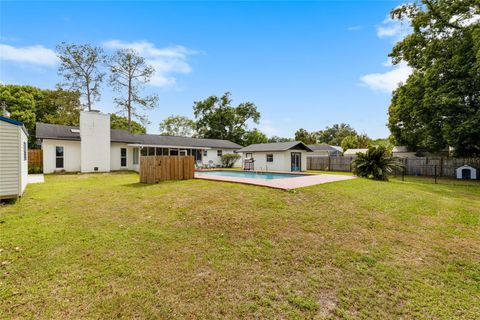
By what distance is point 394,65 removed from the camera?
21.4 meters

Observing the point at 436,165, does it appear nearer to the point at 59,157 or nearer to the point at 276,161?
the point at 276,161

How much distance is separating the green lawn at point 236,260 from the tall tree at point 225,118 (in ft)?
112

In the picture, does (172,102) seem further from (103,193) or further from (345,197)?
(345,197)

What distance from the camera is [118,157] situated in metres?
19.9

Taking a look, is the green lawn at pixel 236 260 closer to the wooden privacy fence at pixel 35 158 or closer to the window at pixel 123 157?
the wooden privacy fence at pixel 35 158

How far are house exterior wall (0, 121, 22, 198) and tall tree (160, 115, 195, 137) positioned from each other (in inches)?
1503

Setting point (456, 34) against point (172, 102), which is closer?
point (456, 34)

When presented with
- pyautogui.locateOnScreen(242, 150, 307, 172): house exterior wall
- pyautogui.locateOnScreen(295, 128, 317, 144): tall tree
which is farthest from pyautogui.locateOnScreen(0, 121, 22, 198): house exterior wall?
pyautogui.locateOnScreen(295, 128, 317, 144): tall tree

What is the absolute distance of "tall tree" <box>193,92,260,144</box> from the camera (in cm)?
4069

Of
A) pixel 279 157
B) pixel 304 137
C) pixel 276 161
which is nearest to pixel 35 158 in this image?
pixel 276 161

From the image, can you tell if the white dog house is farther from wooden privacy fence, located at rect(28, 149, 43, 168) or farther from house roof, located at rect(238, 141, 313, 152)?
wooden privacy fence, located at rect(28, 149, 43, 168)

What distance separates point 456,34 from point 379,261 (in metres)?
21.9

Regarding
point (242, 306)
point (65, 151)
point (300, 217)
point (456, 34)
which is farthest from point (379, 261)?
point (456, 34)

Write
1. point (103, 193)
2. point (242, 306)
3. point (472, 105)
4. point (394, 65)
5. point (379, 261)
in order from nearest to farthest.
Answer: point (242, 306)
point (379, 261)
point (103, 193)
point (472, 105)
point (394, 65)
